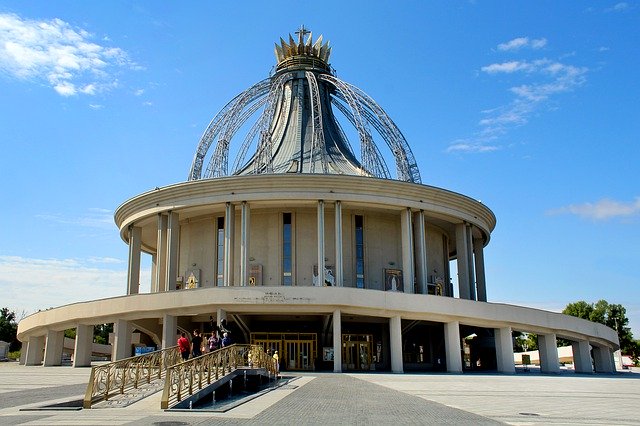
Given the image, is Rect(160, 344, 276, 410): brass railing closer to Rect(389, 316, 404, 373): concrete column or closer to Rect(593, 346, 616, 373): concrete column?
Rect(389, 316, 404, 373): concrete column

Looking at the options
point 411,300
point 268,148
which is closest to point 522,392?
point 411,300

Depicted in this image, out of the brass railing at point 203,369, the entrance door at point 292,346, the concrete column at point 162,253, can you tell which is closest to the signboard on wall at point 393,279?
the entrance door at point 292,346

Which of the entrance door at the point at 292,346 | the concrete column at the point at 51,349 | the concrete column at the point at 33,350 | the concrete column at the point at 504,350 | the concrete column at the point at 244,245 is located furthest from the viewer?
the concrete column at the point at 33,350

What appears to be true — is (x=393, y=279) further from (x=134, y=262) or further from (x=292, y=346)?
(x=134, y=262)

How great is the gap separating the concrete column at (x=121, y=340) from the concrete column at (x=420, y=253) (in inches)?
788

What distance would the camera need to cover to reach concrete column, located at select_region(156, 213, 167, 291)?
44.2 m

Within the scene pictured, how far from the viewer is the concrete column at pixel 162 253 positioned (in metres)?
44.2

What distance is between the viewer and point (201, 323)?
43344 mm

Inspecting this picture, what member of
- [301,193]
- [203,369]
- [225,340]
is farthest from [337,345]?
[203,369]

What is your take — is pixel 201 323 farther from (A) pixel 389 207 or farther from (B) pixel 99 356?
(B) pixel 99 356

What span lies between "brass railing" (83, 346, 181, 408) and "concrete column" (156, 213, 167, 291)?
2357 centimetres

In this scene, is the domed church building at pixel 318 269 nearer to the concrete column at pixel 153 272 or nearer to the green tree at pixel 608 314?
the concrete column at pixel 153 272

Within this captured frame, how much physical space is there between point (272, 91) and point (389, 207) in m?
15.2

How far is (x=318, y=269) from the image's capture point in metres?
40.8
